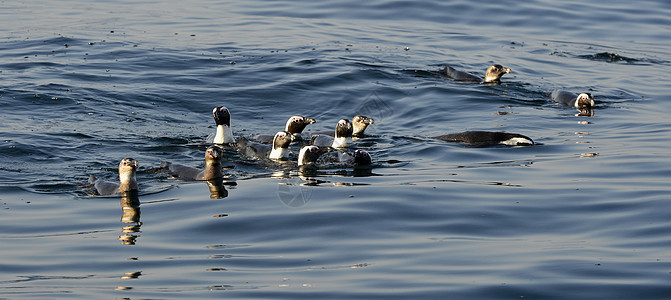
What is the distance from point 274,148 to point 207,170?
5.75 ft

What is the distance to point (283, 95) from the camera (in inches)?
762

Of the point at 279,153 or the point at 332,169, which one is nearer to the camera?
the point at 332,169

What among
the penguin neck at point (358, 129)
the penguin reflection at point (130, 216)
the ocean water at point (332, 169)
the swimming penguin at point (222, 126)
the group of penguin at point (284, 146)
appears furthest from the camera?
the penguin neck at point (358, 129)

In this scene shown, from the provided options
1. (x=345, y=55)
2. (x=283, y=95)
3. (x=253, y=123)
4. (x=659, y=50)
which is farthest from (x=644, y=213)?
(x=659, y=50)

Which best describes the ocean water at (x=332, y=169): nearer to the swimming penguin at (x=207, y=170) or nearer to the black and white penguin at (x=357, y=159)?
the black and white penguin at (x=357, y=159)

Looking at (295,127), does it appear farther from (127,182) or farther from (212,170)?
(127,182)

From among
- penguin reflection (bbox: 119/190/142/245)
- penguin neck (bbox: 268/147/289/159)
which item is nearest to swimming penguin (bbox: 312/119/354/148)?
penguin neck (bbox: 268/147/289/159)

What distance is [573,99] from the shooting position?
18.1m

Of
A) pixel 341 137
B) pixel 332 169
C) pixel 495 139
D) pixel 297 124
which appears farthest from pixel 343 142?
pixel 495 139

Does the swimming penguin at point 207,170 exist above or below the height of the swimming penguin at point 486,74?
below

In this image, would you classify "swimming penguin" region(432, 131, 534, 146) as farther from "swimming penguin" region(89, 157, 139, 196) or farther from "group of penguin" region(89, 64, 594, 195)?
"swimming penguin" region(89, 157, 139, 196)

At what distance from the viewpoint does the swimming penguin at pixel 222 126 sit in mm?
14842

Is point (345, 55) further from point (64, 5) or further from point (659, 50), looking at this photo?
point (64, 5)

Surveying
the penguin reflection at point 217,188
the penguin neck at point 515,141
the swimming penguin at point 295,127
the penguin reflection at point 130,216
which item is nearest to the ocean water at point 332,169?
the penguin reflection at point 130,216
